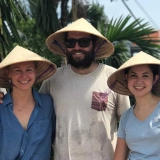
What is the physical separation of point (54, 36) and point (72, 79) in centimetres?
51

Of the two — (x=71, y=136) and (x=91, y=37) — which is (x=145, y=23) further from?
(x=71, y=136)

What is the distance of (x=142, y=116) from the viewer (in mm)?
2855

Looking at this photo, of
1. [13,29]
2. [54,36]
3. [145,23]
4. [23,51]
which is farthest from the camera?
[145,23]

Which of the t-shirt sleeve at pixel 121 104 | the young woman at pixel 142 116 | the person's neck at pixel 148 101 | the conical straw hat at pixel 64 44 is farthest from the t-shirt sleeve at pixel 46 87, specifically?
the person's neck at pixel 148 101

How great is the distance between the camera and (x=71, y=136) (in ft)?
10.2

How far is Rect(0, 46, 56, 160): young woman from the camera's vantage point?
299cm

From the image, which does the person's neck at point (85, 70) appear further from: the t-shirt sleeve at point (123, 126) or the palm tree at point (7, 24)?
the palm tree at point (7, 24)

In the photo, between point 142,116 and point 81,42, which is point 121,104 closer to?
point 142,116

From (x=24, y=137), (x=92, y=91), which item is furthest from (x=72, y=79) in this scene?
(x=24, y=137)

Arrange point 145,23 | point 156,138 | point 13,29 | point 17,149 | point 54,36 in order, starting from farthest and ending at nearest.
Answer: point 145,23 → point 13,29 → point 54,36 → point 17,149 → point 156,138

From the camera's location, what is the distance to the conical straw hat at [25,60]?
3.07 m

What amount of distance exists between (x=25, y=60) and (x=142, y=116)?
1016 mm

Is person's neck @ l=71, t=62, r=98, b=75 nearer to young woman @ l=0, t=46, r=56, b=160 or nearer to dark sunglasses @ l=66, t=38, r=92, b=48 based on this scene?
dark sunglasses @ l=66, t=38, r=92, b=48

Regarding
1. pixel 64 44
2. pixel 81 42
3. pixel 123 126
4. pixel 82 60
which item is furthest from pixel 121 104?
pixel 64 44
